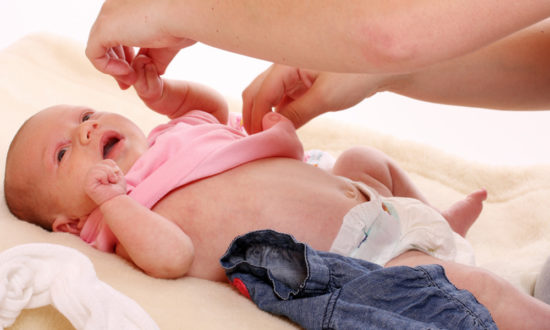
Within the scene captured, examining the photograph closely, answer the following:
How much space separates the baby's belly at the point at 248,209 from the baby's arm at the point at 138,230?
0.06m

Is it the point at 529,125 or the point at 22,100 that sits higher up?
the point at 529,125

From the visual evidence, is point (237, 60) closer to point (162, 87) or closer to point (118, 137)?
point (162, 87)

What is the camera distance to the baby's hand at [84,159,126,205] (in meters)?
1.03

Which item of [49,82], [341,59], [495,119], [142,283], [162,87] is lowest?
[142,283]

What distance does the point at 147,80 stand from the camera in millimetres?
1347

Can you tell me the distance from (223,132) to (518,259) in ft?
2.49

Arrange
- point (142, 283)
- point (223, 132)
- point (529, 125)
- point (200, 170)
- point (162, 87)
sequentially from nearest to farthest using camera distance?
point (142, 283)
point (200, 170)
point (223, 132)
point (162, 87)
point (529, 125)

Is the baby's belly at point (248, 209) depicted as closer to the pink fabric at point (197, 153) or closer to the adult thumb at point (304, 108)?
the pink fabric at point (197, 153)

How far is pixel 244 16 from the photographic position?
74 cm

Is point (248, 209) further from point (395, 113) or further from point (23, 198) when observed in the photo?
point (395, 113)

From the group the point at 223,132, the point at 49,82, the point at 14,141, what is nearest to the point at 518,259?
the point at 223,132

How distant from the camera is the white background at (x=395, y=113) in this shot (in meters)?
2.48

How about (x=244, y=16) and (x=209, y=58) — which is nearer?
(x=244, y=16)

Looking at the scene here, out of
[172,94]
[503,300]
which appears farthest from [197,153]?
[503,300]
